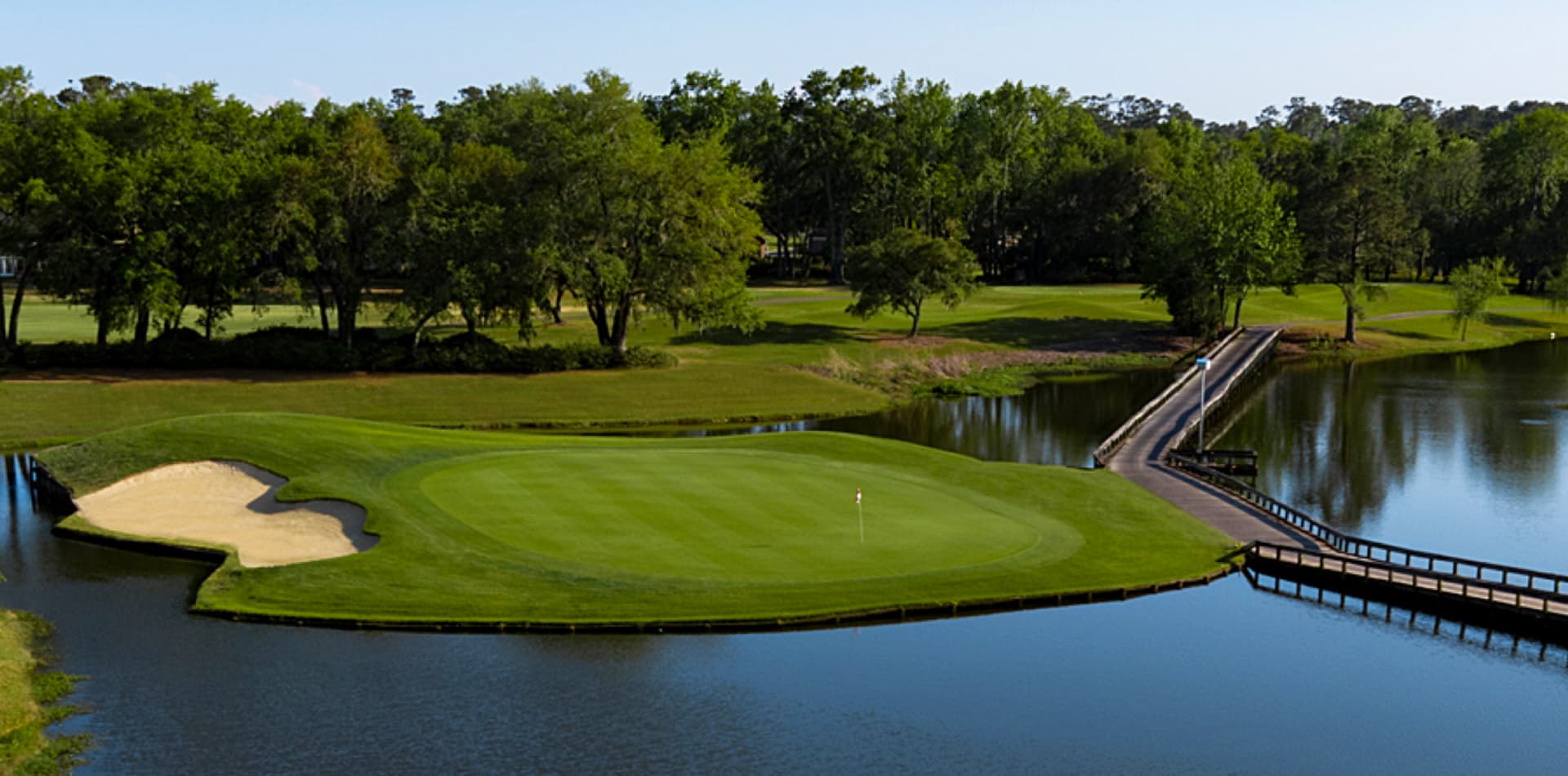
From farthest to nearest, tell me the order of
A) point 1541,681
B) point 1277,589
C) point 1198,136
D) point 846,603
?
point 1198,136 < point 1277,589 < point 846,603 < point 1541,681

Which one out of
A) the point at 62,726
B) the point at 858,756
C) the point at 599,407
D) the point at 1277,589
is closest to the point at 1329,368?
the point at 599,407

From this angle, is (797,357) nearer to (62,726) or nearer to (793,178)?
(793,178)

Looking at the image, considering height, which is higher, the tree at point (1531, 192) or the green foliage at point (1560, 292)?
the tree at point (1531, 192)

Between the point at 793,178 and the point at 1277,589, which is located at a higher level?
the point at 793,178

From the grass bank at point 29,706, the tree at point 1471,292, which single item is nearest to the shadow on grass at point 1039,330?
the tree at point 1471,292

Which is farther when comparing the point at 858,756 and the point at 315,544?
the point at 315,544

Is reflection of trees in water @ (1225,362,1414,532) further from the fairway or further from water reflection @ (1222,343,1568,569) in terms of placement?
the fairway

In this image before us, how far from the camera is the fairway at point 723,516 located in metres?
39.6

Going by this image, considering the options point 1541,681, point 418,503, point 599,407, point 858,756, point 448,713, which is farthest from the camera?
point 599,407

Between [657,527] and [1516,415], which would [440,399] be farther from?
[1516,415]

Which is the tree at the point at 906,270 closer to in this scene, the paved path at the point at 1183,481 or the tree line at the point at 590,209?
the tree line at the point at 590,209

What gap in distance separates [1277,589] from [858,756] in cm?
1873

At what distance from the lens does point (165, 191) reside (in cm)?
7800

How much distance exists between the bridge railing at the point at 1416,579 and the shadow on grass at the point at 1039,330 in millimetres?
64060
